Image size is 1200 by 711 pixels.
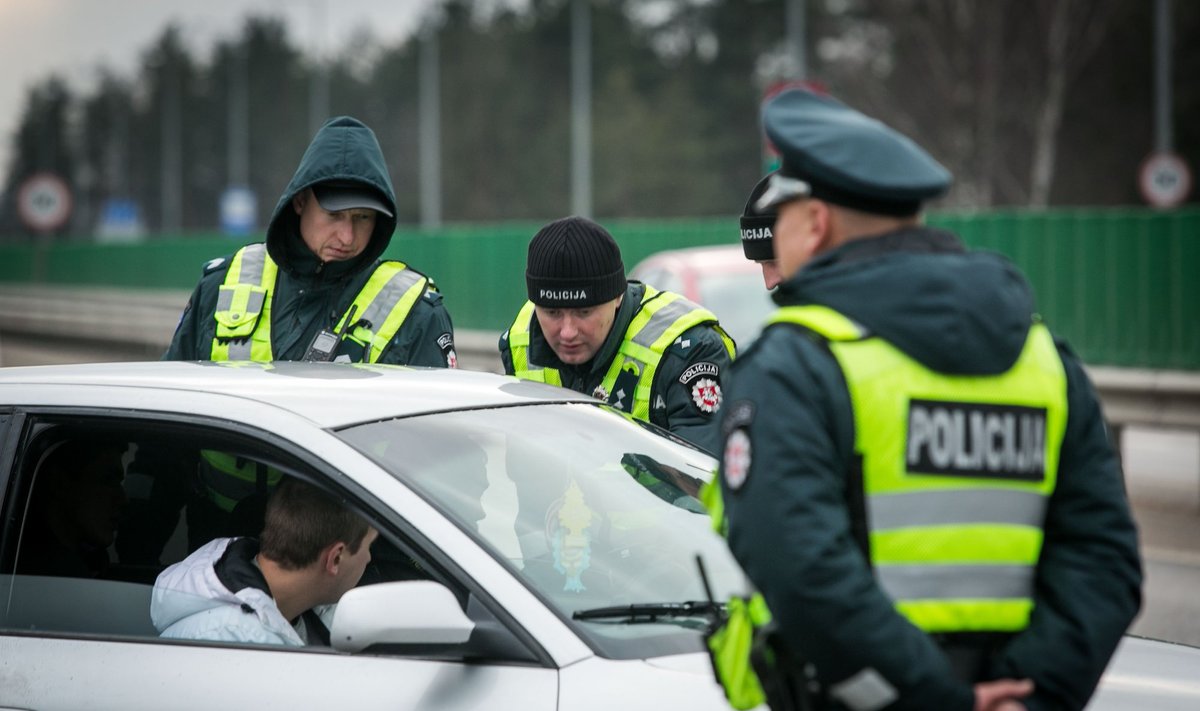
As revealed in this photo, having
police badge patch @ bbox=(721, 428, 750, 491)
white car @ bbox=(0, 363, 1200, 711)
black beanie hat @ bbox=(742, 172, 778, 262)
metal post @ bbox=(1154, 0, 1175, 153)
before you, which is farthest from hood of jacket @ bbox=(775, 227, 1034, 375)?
metal post @ bbox=(1154, 0, 1175, 153)

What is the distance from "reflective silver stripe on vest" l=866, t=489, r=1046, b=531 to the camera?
93.6 inches

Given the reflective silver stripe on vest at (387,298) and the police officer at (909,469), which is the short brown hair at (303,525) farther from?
the reflective silver stripe on vest at (387,298)

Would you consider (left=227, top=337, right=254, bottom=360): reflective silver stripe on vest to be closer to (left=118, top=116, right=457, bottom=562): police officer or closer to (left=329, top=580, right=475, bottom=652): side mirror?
(left=118, top=116, right=457, bottom=562): police officer

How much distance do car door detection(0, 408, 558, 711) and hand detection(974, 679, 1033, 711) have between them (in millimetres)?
748

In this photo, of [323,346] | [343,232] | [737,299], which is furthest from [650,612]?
[737,299]

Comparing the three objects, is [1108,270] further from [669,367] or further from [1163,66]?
[669,367]

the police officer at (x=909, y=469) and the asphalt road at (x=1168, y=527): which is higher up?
the police officer at (x=909, y=469)

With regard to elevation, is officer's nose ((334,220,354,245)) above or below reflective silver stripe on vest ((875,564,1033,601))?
above

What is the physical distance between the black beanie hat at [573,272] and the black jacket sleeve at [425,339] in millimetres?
390


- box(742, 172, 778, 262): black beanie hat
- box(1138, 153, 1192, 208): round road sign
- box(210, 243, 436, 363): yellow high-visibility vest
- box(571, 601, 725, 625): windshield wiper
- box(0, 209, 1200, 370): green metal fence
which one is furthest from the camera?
box(1138, 153, 1192, 208): round road sign

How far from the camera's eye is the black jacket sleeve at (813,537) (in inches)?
89.5

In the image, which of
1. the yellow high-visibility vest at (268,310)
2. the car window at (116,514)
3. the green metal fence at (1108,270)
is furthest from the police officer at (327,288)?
the green metal fence at (1108,270)

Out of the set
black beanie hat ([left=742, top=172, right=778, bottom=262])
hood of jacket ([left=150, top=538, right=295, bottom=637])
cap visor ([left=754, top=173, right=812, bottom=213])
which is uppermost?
cap visor ([left=754, top=173, right=812, bottom=213])

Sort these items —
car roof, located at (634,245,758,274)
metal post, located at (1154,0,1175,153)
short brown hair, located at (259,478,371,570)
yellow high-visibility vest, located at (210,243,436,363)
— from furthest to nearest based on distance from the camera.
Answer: metal post, located at (1154,0,1175,153) → car roof, located at (634,245,758,274) → yellow high-visibility vest, located at (210,243,436,363) → short brown hair, located at (259,478,371,570)
